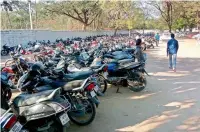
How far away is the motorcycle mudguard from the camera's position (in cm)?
398

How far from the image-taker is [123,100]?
7059 mm

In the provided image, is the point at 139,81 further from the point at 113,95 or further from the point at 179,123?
the point at 179,123

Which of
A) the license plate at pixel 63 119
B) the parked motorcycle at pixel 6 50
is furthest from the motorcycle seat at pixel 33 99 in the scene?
the parked motorcycle at pixel 6 50

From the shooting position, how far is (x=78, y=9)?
36438 millimetres

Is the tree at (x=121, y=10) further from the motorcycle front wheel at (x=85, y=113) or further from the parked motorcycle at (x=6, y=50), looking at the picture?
the motorcycle front wheel at (x=85, y=113)

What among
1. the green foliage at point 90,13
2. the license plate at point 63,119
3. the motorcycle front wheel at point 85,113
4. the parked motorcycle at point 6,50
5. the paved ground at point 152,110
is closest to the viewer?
the license plate at point 63,119

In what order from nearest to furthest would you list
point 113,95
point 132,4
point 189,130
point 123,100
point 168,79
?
point 189,130, point 123,100, point 113,95, point 168,79, point 132,4

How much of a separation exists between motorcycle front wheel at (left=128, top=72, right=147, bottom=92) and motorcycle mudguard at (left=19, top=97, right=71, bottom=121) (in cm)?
404

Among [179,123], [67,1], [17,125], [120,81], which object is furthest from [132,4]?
[17,125]

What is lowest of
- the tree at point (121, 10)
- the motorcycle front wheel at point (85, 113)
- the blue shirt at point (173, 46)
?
the motorcycle front wheel at point (85, 113)

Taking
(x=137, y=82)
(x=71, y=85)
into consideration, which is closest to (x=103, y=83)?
(x=137, y=82)

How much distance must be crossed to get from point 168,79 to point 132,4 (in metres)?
20.2

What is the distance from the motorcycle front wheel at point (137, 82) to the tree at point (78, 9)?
1102 inches

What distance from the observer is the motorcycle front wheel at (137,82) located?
785 centimetres
